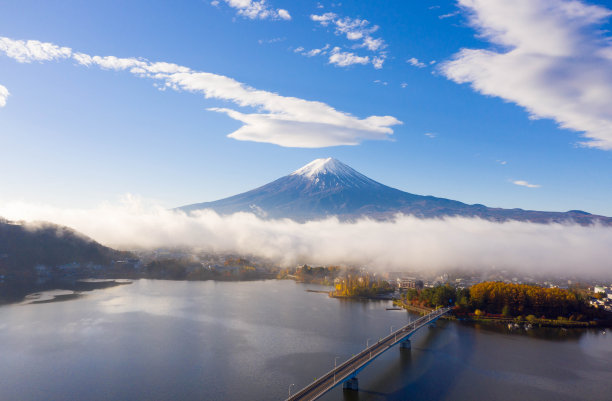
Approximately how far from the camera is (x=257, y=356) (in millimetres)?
11930

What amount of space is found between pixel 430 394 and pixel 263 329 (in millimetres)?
7744

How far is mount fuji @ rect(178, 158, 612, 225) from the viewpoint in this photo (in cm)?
7000

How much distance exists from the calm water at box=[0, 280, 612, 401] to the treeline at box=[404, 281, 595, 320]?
6.53 ft

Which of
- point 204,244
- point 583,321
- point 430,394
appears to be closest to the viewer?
point 430,394

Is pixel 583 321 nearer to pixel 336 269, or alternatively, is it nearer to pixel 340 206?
pixel 336 269

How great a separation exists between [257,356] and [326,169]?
70656 millimetres

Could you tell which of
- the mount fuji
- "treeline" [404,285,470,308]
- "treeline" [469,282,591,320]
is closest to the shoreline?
"treeline" [469,282,591,320]

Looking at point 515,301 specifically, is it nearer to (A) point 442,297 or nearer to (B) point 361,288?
(A) point 442,297

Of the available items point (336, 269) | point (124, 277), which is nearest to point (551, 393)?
point (336, 269)

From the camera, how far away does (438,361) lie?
40.5ft

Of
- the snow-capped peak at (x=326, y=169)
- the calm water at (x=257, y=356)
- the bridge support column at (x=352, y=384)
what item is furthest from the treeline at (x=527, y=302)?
the snow-capped peak at (x=326, y=169)

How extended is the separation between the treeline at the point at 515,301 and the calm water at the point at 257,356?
1991mm

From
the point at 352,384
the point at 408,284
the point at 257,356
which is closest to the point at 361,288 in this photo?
the point at 408,284

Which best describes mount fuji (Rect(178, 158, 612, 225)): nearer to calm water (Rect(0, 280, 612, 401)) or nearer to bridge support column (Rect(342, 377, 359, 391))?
calm water (Rect(0, 280, 612, 401))
